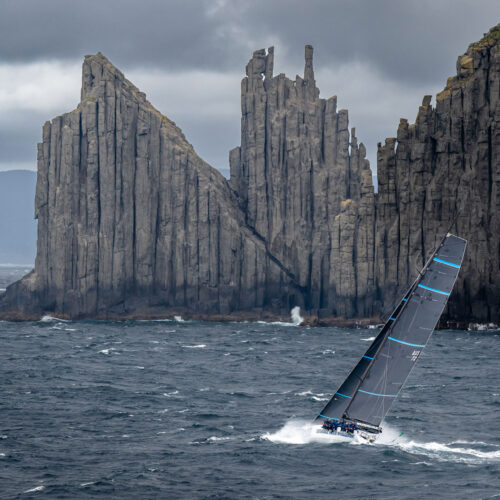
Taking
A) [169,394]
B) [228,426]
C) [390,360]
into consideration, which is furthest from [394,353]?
[169,394]

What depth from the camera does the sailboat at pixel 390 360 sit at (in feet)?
203

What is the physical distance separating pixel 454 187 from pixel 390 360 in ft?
273

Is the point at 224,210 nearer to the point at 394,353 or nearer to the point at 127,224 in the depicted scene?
the point at 127,224

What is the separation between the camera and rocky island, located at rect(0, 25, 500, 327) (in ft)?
481

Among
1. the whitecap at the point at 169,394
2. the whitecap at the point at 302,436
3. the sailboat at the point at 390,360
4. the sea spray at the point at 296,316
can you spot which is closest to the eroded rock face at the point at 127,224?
the sea spray at the point at 296,316

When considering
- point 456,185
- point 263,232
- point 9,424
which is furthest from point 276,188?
point 9,424

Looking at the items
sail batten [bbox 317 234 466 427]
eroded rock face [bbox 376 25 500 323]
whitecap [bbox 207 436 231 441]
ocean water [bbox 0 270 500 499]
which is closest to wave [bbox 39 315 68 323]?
ocean water [bbox 0 270 500 499]

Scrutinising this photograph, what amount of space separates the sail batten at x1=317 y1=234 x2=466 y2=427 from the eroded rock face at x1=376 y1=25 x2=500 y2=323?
2860 inches

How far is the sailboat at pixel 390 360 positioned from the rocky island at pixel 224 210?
80.9 metres

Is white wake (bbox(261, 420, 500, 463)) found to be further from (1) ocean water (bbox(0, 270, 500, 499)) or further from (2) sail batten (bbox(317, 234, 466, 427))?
(2) sail batten (bbox(317, 234, 466, 427))

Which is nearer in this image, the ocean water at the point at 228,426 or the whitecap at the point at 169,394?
the ocean water at the point at 228,426

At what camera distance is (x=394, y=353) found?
62188 millimetres

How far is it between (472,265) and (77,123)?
6454 cm

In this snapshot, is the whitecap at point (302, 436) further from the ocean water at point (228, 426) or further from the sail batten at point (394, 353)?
the sail batten at point (394, 353)
